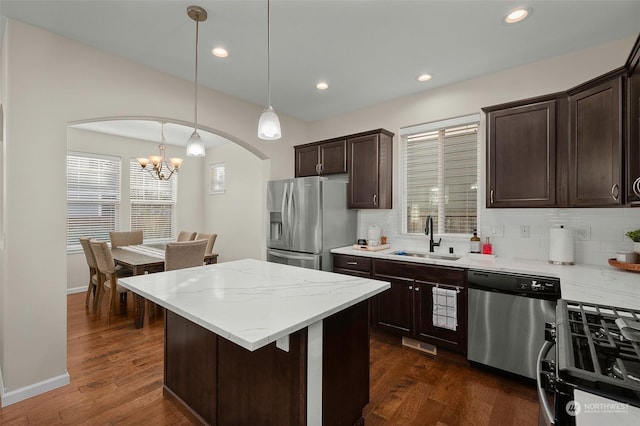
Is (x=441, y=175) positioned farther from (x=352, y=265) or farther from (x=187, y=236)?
(x=187, y=236)

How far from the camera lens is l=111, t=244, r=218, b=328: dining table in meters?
3.49

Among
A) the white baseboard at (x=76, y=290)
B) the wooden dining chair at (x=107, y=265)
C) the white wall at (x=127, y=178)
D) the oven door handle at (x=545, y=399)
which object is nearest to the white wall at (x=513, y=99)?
the oven door handle at (x=545, y=399)

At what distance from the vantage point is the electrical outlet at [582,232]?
256 centimetres

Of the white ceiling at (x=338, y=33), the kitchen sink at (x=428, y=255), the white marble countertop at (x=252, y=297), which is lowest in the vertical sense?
the kitchen sink at (x=428, y=255)

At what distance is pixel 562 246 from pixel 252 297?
102 inches

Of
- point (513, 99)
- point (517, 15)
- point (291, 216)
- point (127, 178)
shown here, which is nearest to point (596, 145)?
point (513, 99)

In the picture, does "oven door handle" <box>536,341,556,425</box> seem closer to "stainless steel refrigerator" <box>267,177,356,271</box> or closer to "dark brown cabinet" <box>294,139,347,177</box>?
"stainless steel refrigerator" <box>267,177,356,271</box>

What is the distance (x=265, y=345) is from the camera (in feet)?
4.32

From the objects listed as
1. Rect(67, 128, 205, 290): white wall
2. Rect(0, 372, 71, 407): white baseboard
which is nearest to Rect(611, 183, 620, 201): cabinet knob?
Rect(0, 372, 71, 407): white baseboard

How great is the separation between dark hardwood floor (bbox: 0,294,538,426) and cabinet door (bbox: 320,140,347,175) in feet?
7.12

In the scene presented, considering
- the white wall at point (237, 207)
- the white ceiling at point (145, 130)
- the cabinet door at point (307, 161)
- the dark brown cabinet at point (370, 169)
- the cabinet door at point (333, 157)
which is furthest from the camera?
the white wall at point (237, 207)

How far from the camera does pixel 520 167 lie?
265 centimetres

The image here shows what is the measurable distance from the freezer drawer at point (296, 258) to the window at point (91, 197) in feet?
11.5

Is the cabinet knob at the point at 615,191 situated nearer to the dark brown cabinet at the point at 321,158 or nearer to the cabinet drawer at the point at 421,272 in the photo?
the cabinet drawer at the point at 421,272
